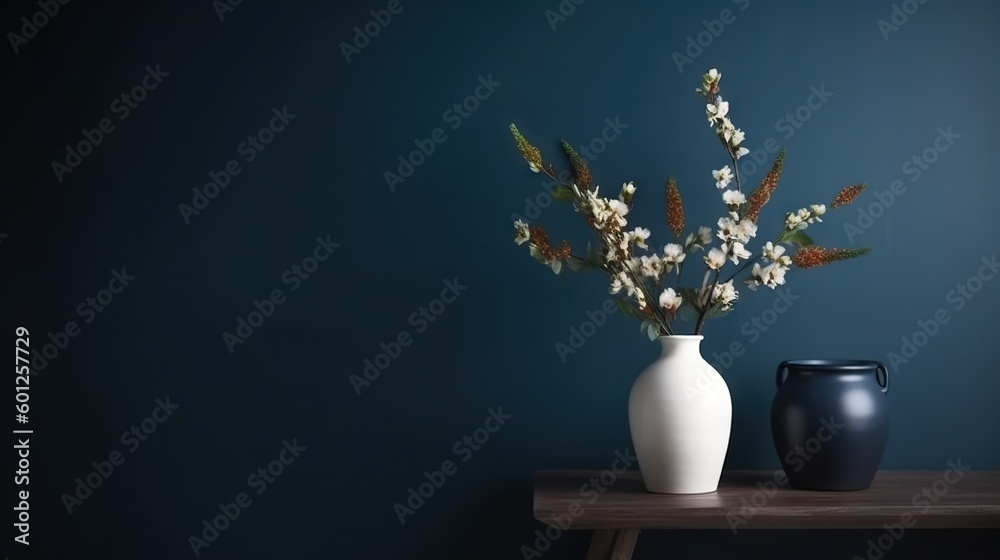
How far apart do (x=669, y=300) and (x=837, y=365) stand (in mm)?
439

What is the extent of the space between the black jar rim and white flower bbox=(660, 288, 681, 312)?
31 cm

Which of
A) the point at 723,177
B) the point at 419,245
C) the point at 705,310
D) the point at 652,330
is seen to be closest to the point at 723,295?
the point at 705,310

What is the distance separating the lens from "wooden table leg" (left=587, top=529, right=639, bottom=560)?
1954mm

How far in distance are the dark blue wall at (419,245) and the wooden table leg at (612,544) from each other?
189 millimetres

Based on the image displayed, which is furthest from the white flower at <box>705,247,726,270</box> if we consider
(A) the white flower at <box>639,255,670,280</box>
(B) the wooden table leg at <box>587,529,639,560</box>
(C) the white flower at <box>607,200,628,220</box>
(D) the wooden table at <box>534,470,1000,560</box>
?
(B) the wooden table leg at <box>587,529,639,560</box>

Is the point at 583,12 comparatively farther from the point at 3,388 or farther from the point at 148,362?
the point at 3,388

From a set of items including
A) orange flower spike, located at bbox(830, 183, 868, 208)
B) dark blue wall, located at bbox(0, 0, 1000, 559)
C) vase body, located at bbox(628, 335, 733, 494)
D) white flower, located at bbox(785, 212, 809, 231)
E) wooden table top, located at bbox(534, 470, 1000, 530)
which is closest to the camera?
wooden table top, located at bbox(534, 470, 1000, 530)

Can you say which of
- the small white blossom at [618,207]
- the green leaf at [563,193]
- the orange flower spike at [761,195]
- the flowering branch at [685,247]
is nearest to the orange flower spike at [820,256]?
the flowering branch at [685,247]

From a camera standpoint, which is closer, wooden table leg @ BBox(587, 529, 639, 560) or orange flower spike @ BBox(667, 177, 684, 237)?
wooden table leg @ BBox(587, 529, 639, 560)

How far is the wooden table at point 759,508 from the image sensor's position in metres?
1.77

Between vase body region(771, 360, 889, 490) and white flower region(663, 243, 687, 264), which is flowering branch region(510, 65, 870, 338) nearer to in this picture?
white flower region(663, 243, 687, 264)

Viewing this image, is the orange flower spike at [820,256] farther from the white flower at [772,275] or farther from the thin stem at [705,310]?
the thin stem at [705,310]

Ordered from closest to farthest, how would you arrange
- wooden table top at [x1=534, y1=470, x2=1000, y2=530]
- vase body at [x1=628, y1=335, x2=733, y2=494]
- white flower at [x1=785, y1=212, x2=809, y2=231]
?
1. wooden table top at [x1=534, y1=470, x2=1000, y2=530]
2. vase body at [x1=628, y1=335, x2=733, y2=494]
3. white flower at [x1=785, y1=212, x2=809, y2=231]

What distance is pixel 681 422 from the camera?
1924mm
